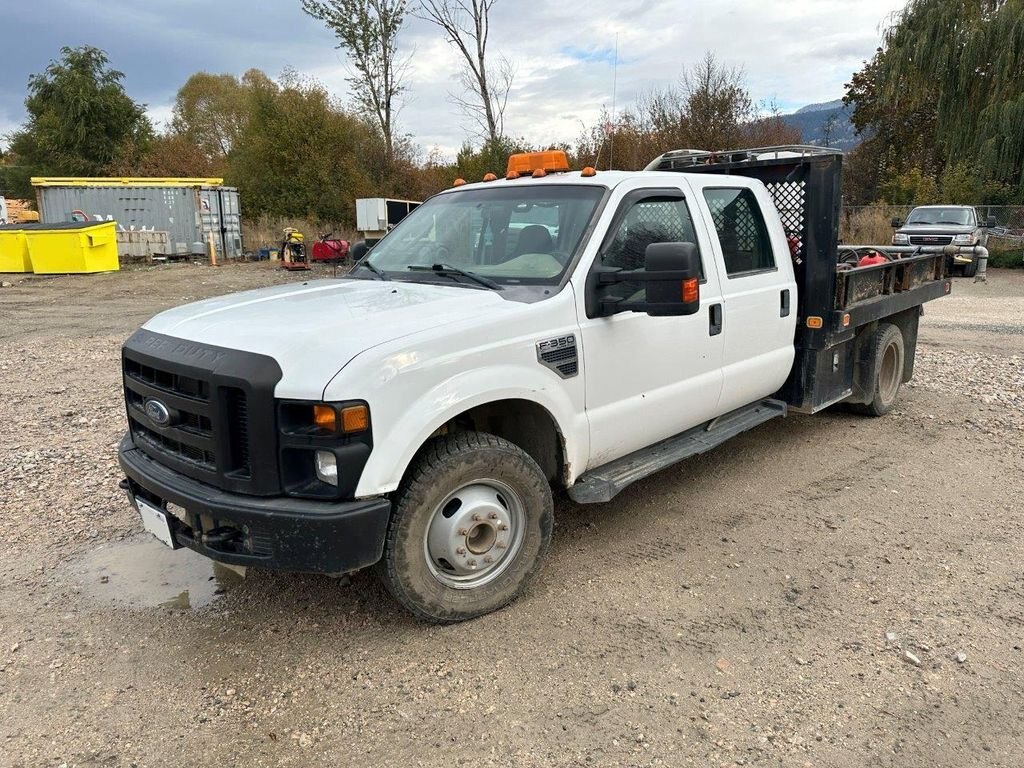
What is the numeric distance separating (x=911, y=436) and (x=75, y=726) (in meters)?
5.92

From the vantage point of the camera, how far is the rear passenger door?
15.0ft

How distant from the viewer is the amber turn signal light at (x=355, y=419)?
2.80 metres

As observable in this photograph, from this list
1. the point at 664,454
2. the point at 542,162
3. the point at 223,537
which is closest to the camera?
the point at 223,537

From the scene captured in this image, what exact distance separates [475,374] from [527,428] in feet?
2.13

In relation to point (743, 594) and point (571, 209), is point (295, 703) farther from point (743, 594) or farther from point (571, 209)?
point (571, 209)

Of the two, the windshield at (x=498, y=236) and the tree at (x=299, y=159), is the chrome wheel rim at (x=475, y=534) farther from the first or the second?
the tree at (x=299, y=159)

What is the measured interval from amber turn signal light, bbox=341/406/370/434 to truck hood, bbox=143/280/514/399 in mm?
119

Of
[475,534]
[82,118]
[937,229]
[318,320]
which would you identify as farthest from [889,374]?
[82,118]

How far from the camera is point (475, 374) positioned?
3.20 meters

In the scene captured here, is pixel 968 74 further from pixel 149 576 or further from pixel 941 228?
pixel 149 576

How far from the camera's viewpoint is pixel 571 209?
398 cm

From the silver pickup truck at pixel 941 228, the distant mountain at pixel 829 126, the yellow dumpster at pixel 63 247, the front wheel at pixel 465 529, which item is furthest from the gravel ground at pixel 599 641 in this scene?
the distant mountain at pixel 829 126

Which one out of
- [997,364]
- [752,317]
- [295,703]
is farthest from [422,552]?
[997,364]

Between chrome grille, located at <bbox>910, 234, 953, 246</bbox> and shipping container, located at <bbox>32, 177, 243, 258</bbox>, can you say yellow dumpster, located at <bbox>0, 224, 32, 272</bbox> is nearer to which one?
shipping container, located at <bbox>32, 177, 243, 258</bbox>
